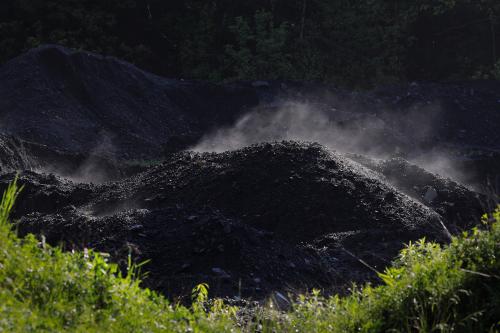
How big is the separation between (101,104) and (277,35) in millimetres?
5963

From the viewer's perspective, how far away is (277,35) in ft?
66.8

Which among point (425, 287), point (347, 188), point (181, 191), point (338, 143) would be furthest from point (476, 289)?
point (338, 143)

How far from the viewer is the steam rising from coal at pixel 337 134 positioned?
607 inches

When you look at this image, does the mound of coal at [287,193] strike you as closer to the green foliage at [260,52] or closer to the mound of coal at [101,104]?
the mound of coal at [101,104]

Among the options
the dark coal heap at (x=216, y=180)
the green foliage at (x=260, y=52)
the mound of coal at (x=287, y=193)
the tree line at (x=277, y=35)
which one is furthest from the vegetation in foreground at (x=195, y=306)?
the tree line at (x=277, y=35)

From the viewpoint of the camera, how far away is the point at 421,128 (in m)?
17.8

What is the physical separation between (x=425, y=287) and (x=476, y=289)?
1.15 ft

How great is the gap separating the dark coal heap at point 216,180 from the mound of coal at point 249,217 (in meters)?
0.02

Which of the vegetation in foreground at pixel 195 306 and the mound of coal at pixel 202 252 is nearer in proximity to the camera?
the vegetation in foreground at pixel 195 306

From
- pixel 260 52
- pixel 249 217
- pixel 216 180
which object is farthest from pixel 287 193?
pixel 260 52

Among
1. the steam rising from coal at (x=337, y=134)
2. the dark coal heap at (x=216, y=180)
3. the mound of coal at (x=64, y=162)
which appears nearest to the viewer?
the dark coal heap at (x=216, y=180)

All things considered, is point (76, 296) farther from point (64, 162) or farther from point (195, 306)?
point (64, 162)

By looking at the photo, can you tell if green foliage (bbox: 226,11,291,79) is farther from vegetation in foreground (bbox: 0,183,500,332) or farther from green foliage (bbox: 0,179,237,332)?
green foliage (bbox: 0,179,237,332)

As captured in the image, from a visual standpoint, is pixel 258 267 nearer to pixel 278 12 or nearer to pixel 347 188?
pixel 347 188
